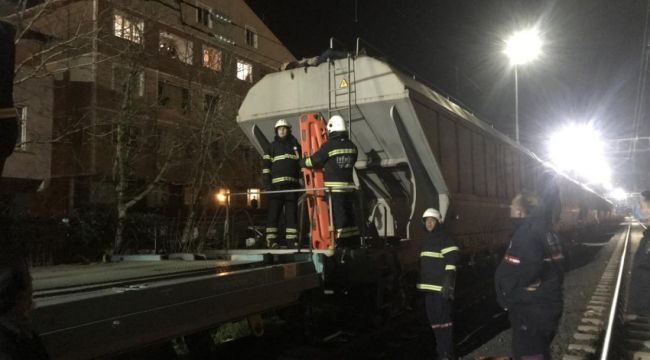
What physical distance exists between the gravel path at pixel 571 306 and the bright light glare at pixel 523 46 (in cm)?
770

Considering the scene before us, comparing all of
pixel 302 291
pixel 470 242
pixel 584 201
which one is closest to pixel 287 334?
pixel 302 291

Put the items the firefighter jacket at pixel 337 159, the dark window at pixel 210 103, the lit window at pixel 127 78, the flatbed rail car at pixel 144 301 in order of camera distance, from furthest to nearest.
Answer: the dark window at pixel 210 103, the lit window at pixel 127 78, the firefighter jacket at pixel 337 159, the flatbed rail car at pixel 144 301

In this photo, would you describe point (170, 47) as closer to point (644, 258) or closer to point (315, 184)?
point (315, 184)

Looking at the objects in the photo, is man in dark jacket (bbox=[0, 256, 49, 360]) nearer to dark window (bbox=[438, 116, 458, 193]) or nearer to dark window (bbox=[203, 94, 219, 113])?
dark window (bbox=[438, 116, 458, 193])

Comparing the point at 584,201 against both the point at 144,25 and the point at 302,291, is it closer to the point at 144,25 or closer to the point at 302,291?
the point at 144,25

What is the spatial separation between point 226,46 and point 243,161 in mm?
4289

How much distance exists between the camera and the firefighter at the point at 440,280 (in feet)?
18.0

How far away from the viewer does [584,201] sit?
24.8 m

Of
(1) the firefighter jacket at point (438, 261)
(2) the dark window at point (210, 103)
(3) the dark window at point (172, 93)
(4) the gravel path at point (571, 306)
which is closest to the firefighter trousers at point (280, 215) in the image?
(1) the firefighter jacket at point (438, 261)

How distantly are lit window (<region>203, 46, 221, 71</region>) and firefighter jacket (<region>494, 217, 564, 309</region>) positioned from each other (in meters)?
14.8

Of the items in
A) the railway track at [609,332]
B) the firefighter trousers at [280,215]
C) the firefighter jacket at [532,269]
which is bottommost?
the railway track at [609,332]

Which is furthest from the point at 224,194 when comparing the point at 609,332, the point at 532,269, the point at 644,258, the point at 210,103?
the point at 210,103

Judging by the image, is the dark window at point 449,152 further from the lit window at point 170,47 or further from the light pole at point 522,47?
the light pole at point 522,47

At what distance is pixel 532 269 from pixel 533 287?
0.14 metres
